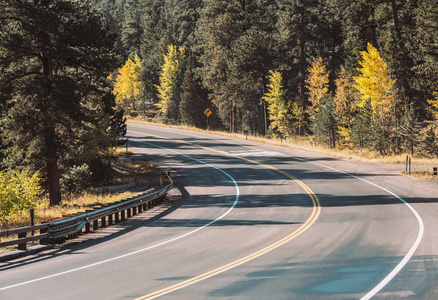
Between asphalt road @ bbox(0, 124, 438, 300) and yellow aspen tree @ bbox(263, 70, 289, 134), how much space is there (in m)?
41.6

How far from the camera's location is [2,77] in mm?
22219

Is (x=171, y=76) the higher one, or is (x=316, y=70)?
(x=171, y=76)

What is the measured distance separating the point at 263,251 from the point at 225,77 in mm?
61390

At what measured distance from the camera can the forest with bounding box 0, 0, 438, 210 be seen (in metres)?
22.8

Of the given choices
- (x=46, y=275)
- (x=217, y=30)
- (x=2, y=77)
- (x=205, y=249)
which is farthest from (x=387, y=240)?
(x=217, y=30)

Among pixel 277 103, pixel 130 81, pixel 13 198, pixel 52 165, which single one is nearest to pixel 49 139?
pixel 52 165

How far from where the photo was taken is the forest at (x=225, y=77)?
898 inches

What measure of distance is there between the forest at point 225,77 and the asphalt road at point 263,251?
29.4 ft

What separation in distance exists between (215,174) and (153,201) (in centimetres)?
1120

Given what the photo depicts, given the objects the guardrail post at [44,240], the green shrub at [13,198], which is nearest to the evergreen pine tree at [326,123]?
the green shrub at [13,198]

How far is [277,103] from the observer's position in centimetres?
7112

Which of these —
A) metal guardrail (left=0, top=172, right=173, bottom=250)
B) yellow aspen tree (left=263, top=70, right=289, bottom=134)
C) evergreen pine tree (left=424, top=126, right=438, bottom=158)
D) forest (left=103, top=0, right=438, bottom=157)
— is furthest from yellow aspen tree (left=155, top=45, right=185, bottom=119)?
metal guardrail (left=0, top=172, right=173, bottom=250)

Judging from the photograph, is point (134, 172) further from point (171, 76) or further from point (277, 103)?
point (171, 76)

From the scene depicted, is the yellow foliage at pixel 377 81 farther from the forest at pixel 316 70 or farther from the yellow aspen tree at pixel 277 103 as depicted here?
the yellow aspen tree at pixel 277 103
